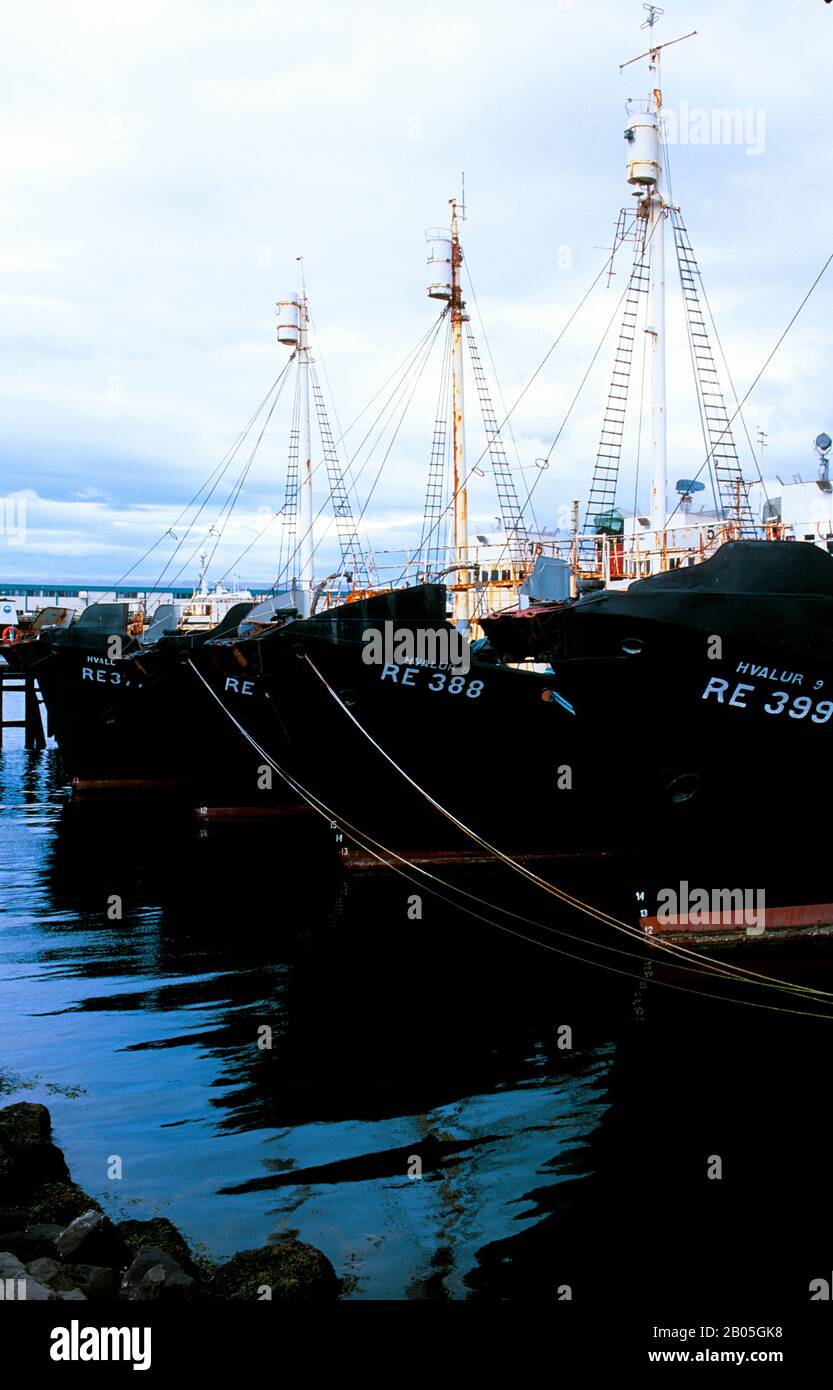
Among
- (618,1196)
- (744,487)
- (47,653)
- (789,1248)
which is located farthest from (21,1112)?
(47,653)

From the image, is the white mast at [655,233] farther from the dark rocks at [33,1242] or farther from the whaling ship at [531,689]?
the dark rocks at [33,1242]

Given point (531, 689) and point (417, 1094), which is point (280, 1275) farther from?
point (531, 689)

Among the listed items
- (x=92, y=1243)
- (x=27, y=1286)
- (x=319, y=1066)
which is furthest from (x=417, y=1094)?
(x=27, y=1286)

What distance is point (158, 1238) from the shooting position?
→ 23.5ft

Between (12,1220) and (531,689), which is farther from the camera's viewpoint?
(531,689)

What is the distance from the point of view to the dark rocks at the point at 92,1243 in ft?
22.1

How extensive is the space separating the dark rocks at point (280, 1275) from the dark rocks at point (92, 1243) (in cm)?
69

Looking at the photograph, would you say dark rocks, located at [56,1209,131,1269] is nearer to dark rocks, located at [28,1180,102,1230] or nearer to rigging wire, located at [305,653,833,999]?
dark rocks, located at [28,1180,102,1230]

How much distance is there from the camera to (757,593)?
41.2ft

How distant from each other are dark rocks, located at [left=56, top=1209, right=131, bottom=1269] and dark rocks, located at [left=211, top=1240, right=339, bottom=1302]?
0.69 meters

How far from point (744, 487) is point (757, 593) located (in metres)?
15.0

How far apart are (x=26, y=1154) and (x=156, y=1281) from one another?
243cm

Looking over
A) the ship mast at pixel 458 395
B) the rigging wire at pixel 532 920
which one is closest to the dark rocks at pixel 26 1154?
the rigging wire at pixel 532 920
